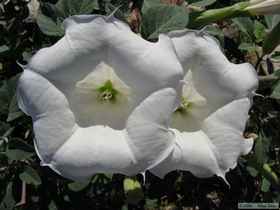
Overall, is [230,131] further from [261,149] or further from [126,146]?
[261,149]

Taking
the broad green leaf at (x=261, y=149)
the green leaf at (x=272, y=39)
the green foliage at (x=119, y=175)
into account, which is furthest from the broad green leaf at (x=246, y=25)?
the broad green leaf at (x=261, y=149)

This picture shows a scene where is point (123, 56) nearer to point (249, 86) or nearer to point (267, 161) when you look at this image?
point (249, 86)

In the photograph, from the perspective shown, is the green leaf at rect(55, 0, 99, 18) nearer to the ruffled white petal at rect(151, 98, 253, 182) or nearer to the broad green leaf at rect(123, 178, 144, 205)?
the ruffled white petal at rect(151, 98, 253, 182)

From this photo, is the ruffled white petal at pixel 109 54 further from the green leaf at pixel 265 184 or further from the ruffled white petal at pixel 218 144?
the green leaf at pixel 265 184

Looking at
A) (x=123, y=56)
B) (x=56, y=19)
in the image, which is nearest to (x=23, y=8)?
(x=56, y=19)

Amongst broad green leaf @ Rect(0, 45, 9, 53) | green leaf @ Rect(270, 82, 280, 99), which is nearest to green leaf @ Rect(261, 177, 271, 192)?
green leaf @ Rect(270, 82, 280, 99)

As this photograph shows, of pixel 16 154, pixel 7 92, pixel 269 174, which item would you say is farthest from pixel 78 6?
pixel 269 174

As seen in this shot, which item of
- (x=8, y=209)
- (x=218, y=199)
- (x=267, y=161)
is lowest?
(x=218, y=199)
